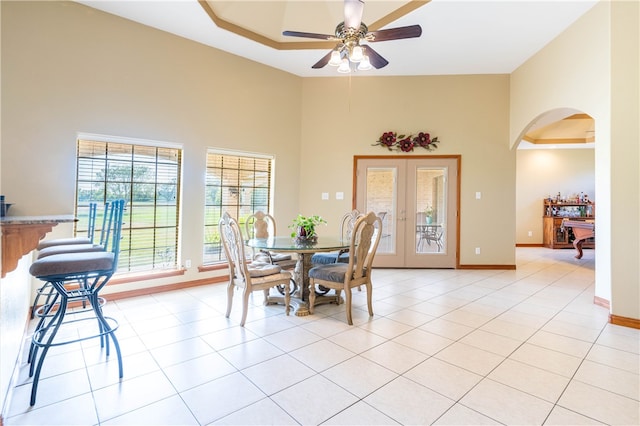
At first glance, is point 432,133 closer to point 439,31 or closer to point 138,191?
point 439,31

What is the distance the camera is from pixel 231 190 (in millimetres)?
4836

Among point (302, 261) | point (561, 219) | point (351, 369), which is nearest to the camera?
point (351, 369)

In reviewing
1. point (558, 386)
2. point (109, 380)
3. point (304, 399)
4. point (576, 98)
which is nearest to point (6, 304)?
point (109, 380)

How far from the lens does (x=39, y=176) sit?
10.7ft

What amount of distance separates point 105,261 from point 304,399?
1.48 meters

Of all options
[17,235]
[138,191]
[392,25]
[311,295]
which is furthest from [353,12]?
[138,191]

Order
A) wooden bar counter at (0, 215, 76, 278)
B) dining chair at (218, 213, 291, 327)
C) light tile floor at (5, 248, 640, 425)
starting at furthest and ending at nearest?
dining chair at (218, 213, 291, 327) < light tile floor at (5, 248, 640, 425) < wooden bar counter at (0, 215, 76, 278)

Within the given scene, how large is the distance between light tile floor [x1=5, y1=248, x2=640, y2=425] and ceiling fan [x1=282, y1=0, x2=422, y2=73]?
2.55 m

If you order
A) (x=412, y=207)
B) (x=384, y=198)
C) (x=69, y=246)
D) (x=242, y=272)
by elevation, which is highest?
(x=384, y=198)

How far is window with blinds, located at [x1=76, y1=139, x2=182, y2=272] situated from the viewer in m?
3.66

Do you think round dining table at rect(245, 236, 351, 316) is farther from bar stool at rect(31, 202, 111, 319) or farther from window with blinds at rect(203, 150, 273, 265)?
window with blinds at rect(203, 150, 273, 265)

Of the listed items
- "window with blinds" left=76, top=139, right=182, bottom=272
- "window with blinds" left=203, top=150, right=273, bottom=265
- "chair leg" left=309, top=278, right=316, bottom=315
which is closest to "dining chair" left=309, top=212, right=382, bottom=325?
"chair leg" left=309, top=278, right=316, bottom=315

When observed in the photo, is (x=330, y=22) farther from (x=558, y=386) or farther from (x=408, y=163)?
(x=558, y=386)

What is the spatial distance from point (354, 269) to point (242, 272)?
1064 mm
